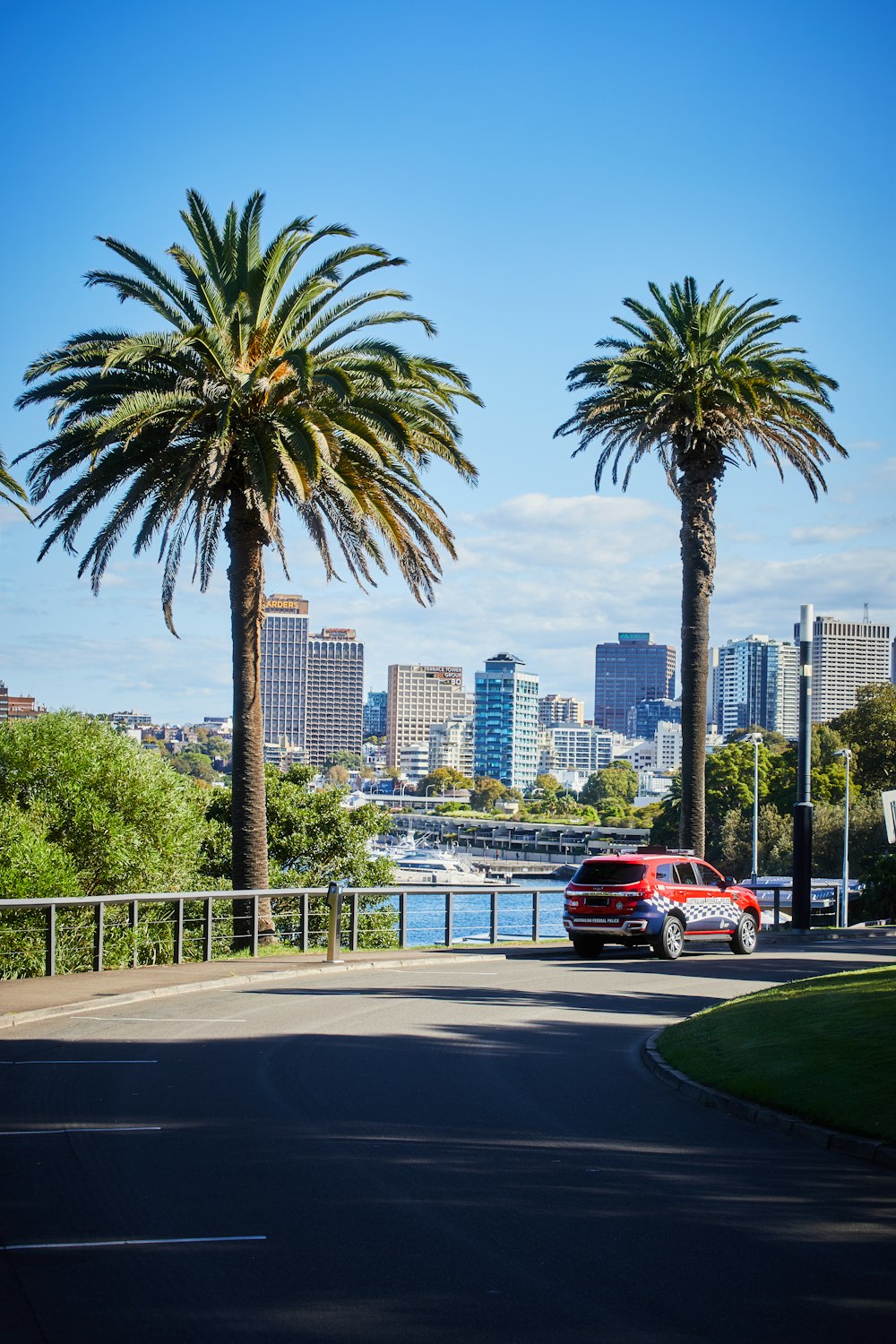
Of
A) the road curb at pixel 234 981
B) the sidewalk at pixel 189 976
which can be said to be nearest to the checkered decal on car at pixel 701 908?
the sidewalk at pixel 189 976

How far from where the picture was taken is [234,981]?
1938 cm

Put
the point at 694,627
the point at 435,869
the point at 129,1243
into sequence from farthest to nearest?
the point at 435,869, the point at 694,627, the point at 129,1243

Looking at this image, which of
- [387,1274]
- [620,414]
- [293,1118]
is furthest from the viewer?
[620,414]

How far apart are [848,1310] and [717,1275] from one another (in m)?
0.66

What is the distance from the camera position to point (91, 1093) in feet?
35.9

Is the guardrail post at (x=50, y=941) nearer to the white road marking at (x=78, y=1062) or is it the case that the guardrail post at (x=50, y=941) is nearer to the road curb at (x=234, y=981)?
the road curb at (x=234, y=981)

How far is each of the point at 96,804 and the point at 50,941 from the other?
753 centimetres

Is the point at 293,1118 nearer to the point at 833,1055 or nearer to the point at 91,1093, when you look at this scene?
the point at 91,1093

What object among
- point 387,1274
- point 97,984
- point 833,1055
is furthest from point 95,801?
point 387,1274

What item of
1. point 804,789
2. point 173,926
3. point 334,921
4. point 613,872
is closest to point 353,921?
point 334,921

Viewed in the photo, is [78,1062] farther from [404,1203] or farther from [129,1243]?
[129,1243]

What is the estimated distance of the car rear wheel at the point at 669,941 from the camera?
24781mm

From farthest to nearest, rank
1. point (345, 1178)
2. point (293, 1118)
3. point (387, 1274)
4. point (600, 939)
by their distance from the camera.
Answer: point (600, 939) → point (293, 1118) → point (345, 1178) → point (387, 1274)

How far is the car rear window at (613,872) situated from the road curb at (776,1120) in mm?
11017
